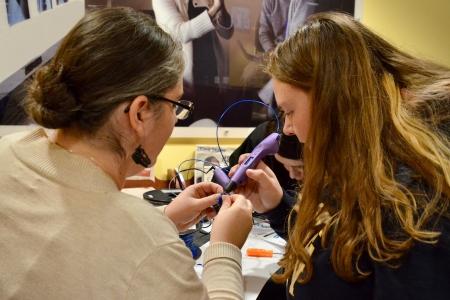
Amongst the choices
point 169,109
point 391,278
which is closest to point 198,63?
point 169,109

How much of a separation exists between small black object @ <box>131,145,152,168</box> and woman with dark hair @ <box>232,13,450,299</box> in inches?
13.1

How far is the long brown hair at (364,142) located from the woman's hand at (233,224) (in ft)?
0.37

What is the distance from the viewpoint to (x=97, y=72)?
2.47 ft

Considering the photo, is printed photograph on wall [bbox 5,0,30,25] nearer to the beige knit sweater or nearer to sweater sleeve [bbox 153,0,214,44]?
sweater sleeve [bbox 153,0,214,44]

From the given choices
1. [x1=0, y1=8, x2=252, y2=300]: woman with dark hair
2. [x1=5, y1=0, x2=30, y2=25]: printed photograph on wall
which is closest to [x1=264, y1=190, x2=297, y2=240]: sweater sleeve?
[x1=0, y1=8, x2=252, y2=300]: woman with dark hair

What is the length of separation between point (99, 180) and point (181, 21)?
1530 mm

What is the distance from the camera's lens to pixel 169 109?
86 cm

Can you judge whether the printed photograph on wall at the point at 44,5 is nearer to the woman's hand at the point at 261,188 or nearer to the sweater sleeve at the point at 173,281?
the woman's hand at the point at 261,188

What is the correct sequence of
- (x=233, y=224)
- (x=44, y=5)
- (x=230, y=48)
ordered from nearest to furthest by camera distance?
(x=233, y=224)
(x=44, y=5)
(x=230, y=48)

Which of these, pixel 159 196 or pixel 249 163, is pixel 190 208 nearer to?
pixel 249 163


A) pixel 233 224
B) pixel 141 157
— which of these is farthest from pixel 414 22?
pixel 141 157

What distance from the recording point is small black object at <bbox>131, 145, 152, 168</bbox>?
86 centimetres

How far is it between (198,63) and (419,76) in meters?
1.40

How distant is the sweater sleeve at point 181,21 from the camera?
2.05 meters
